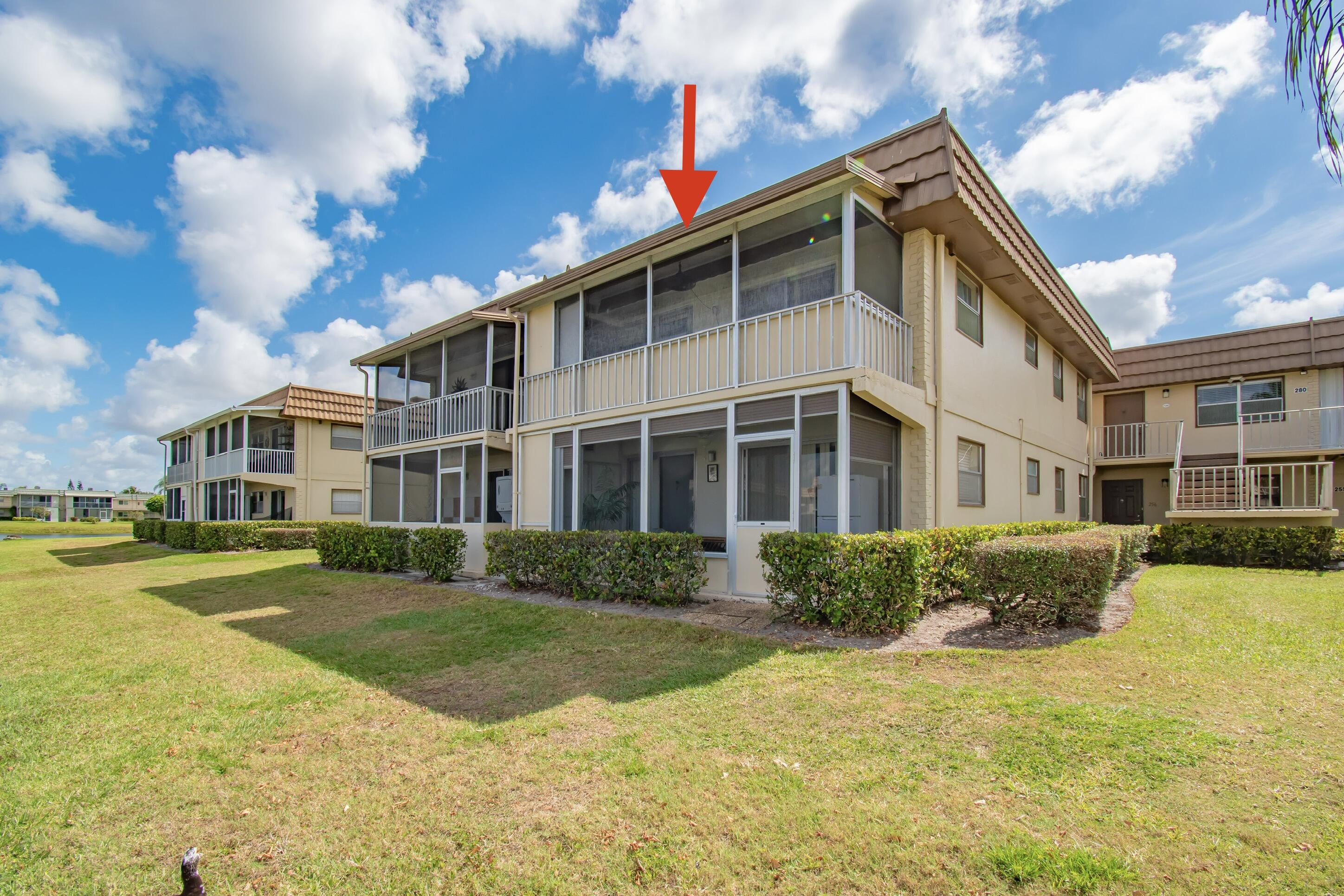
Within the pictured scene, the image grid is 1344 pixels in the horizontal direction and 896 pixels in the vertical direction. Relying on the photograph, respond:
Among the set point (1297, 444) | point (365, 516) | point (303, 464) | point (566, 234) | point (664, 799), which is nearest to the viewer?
point (664, 799)

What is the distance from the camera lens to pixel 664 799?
11.0ft

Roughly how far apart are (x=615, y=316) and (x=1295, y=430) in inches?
693

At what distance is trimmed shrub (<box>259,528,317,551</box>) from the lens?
22.3 metres

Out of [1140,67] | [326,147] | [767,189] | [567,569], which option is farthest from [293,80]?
[1140,67]

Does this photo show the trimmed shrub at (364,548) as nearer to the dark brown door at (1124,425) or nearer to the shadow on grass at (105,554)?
the shadow on grass at (105,554)

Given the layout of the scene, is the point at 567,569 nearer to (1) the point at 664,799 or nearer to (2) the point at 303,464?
(1) the point at 664,799

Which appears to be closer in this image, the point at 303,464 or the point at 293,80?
the point at 293,80

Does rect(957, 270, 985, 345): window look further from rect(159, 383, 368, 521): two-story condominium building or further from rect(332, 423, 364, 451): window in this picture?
rect(332, 423, 364, 451): window

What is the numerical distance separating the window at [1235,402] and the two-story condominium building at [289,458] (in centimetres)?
2824

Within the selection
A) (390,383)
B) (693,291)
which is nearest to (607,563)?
(693,291)

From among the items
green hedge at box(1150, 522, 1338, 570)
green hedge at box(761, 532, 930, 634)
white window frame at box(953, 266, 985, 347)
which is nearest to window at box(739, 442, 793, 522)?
green hedge at box(761, 532, 930, 634)

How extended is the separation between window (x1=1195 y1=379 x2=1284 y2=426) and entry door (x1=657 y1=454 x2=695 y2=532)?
49.9 ft

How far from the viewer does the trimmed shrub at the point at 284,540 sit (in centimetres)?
2233

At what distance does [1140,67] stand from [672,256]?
22.7 ft
